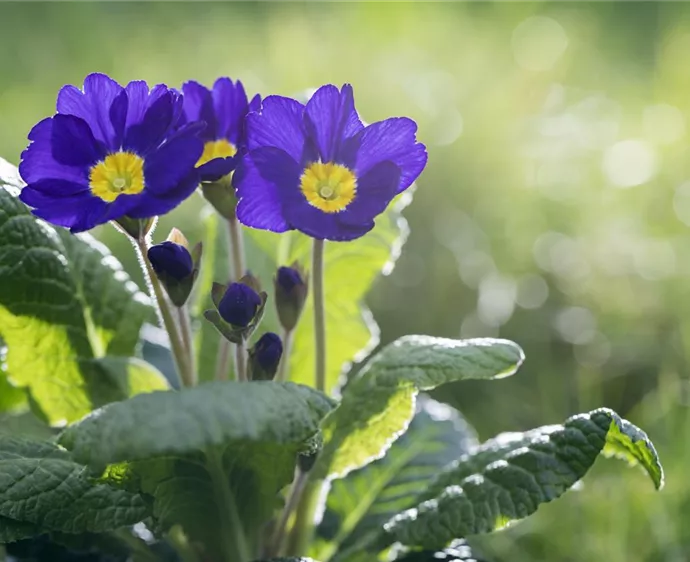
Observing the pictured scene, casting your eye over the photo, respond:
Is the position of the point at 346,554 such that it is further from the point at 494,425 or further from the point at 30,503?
the point at 494,425

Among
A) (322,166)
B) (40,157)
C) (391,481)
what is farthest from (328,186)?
(391,481)

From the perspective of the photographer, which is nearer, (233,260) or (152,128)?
(152,128)

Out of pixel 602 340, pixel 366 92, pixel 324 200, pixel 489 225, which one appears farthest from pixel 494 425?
pixel 366 92

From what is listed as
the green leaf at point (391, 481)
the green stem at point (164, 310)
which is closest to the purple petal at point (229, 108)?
the green stem at point (164, 310)

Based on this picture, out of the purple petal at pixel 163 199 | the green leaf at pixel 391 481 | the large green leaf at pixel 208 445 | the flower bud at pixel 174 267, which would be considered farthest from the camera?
the green leaf at pixel 391 481

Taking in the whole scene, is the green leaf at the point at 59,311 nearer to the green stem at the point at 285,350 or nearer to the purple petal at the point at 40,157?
the purple petal at the point at 40,157

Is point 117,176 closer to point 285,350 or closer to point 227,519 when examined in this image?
point 285,350
